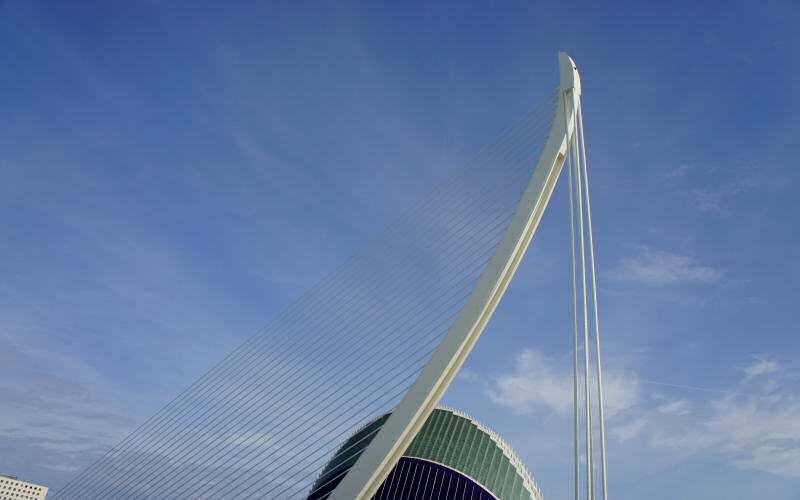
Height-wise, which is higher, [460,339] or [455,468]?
[455,468]

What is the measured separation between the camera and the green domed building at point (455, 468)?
116 ft

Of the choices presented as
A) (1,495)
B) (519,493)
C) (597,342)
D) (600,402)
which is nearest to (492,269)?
(597,342)

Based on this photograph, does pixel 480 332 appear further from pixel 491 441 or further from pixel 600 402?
pixel 491 441

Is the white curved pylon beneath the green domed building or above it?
beneath

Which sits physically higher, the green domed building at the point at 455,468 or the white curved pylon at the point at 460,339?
the green domed building at the point at 455,468

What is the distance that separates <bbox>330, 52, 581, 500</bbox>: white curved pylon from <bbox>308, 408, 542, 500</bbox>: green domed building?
21804 mm

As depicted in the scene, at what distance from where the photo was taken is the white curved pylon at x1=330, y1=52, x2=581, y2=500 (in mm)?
12398

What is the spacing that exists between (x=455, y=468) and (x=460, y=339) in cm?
2681

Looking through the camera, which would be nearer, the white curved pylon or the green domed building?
the white curved pylon

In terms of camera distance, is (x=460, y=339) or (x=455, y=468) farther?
(x=455, y=468)

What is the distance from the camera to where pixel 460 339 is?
42.3 ft

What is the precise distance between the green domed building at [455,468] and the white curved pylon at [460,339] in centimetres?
2180

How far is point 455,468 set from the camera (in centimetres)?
3647

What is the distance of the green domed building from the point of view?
1388 inches
